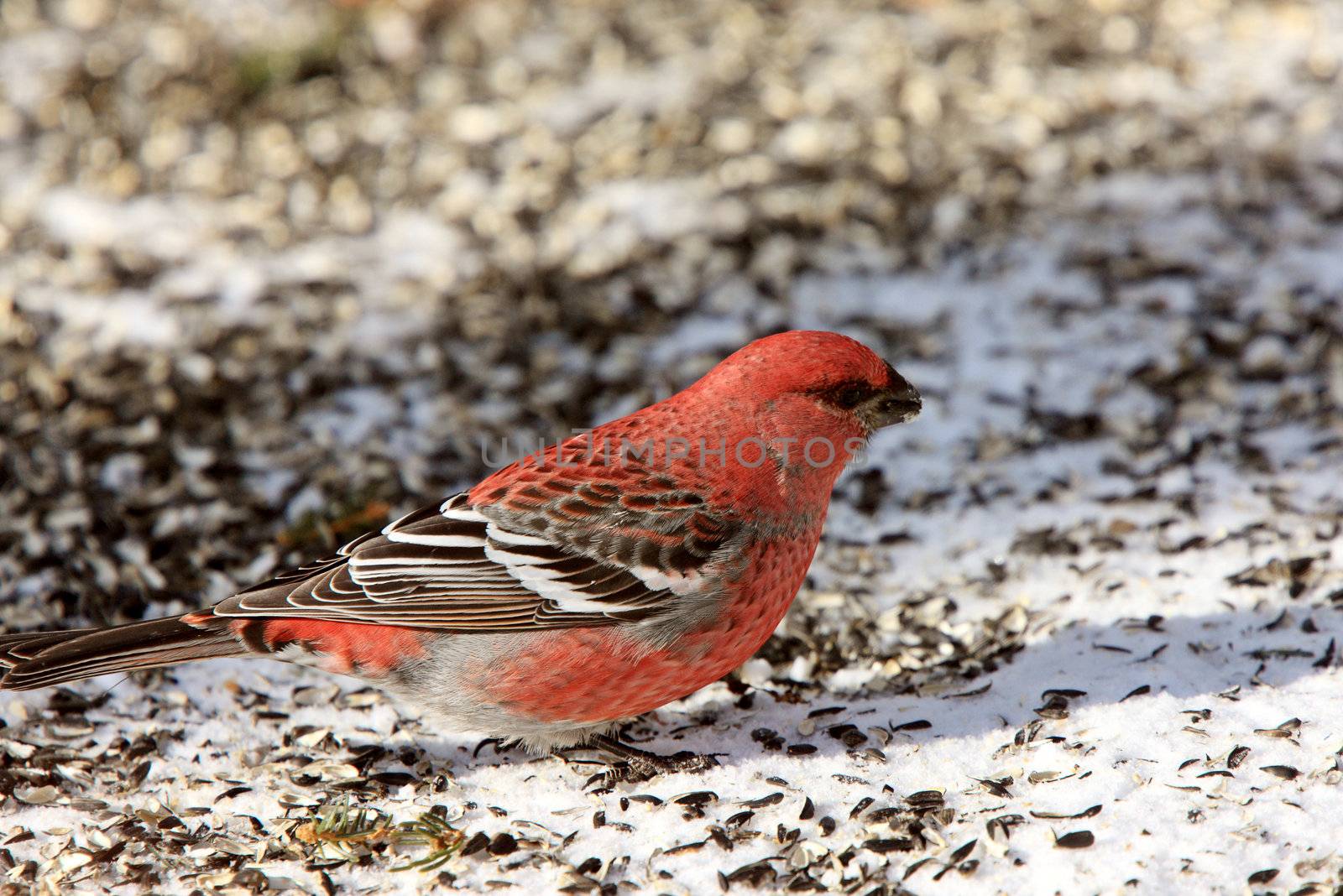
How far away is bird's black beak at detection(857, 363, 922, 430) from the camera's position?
3.66 m

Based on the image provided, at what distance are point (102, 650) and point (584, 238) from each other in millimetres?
3573

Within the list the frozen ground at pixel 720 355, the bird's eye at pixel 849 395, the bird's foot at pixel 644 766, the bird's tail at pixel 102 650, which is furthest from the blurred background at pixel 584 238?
the bird's foot at pixel 644 766

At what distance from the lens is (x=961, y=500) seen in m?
4.95

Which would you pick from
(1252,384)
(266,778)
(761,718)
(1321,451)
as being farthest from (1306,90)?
(266,778)

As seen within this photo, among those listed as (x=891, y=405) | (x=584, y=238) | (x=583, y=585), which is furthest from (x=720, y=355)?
(x=583, y=585)

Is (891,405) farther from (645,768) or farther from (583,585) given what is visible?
(645,768)

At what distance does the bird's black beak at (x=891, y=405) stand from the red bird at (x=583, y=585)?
5 centimetres

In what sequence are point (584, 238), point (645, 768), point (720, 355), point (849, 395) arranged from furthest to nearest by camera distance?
point (584, 238) → point (720, 355) → point (849, 395) → point (645, 768)

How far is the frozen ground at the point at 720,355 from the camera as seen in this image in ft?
10.7

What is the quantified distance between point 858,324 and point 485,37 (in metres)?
3.21

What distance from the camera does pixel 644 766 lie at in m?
3.52

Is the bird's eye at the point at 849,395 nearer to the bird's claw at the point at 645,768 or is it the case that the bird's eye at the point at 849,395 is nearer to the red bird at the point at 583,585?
the red bird at the point at 583,585

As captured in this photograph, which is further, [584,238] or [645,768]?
[584,238]

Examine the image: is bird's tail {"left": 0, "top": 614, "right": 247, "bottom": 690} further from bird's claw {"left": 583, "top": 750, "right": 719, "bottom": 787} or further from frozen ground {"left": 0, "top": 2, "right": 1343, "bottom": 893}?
bird's claw {"left": 583, "top": 750, "right": 719, "bottom": 787}
